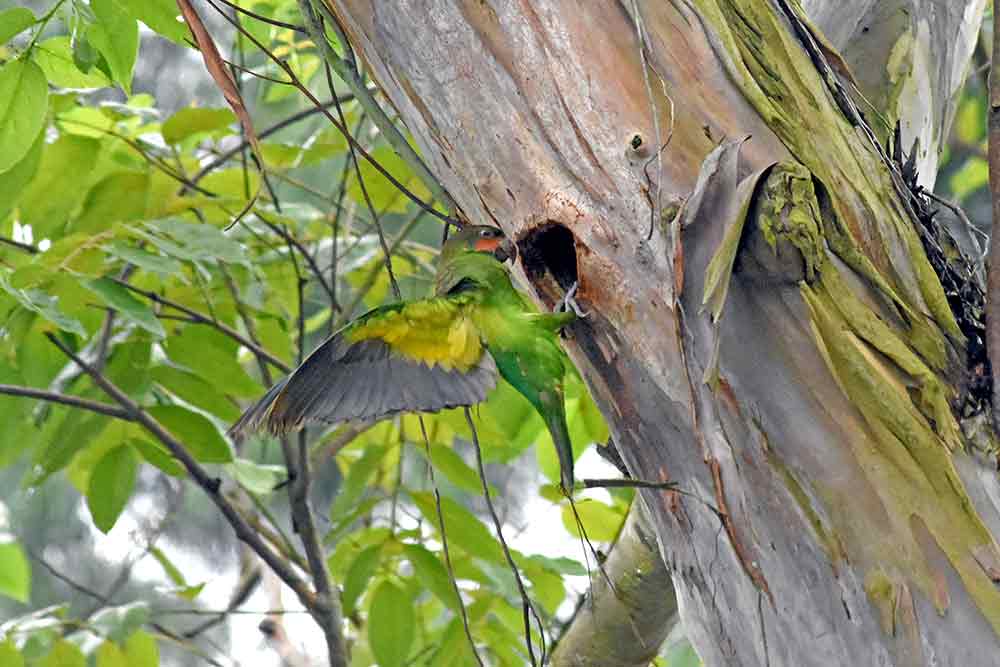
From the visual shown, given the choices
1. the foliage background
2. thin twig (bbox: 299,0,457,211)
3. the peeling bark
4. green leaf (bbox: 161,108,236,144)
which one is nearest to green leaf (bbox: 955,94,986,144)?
the foliage background

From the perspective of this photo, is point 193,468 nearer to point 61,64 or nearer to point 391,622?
point 391,622

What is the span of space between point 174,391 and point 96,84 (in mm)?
609

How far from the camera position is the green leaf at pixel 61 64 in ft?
6.39

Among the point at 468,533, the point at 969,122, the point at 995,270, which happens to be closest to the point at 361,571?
the point at 468,533

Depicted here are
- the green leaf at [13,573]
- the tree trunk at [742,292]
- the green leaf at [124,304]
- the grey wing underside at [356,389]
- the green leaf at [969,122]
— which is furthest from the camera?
the green leaf at [969,122]

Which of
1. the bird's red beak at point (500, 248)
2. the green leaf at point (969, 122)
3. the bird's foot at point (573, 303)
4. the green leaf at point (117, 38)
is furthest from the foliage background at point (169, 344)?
the green leaf at point (969, 122)

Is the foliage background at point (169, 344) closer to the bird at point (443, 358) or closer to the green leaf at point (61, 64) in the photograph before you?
the green leaf at point (61, 64)

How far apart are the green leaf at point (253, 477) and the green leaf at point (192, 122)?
678mm

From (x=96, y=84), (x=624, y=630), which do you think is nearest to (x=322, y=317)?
(x=96, y=84)

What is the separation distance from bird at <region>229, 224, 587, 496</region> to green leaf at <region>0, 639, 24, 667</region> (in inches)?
37.6

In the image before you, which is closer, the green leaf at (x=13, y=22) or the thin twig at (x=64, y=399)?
the green leaf at (x=13, y=22)

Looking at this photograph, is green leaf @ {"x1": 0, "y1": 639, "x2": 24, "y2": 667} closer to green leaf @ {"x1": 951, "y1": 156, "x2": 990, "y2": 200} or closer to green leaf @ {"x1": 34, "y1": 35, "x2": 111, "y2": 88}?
green leaf @ {"x1": 34, "y1": 35, "x2": 111, "y2": 88}

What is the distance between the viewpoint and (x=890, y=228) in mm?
1371

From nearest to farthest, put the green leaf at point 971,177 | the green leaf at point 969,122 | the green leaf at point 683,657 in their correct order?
the green leaf at point 683,657 < the green leaf at point 971,177 < the green leaf at point 969,122
